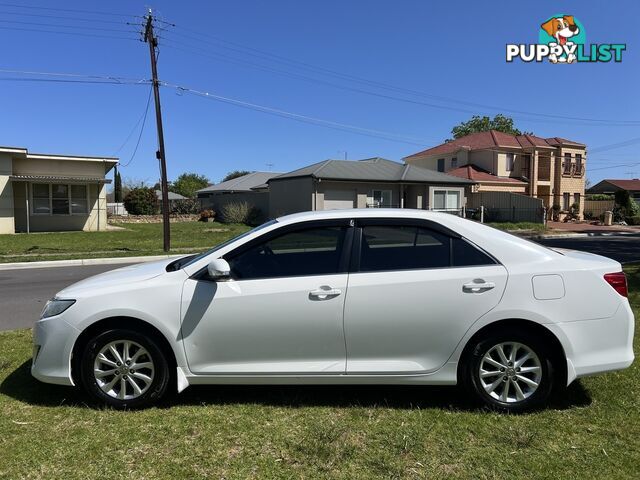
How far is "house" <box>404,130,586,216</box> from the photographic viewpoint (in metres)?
42.3

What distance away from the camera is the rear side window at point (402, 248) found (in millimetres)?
4008

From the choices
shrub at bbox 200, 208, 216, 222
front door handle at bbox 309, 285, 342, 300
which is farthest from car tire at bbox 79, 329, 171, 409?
shrub at bbox 200, 208, 216, 222

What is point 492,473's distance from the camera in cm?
308

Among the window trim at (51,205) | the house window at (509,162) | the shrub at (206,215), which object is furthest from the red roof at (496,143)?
the window trim at (51,205)

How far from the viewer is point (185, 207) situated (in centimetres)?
4575

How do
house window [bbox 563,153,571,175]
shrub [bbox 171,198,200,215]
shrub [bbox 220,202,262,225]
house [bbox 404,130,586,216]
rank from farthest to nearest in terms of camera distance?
shrub [bbox 171,198,200,215]
house window [bbox 563,153,571,175]
house [bbox 404,130,586,216]
shrub [bbox 220,202,262,225]

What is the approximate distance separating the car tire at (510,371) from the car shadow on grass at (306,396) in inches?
7.4

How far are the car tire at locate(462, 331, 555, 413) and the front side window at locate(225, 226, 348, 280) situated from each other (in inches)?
49.8

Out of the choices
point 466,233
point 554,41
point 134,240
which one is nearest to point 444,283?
point 466,233

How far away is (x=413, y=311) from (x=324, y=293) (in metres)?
0.67

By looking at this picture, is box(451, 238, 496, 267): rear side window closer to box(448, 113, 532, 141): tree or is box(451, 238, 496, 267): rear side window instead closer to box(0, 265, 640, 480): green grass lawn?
box(0, 265, 640, 480): green grass lawn

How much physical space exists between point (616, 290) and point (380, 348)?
6.07 feet

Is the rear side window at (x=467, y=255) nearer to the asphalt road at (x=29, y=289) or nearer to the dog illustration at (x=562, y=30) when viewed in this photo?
the asphalt road at (x=29, y=289)

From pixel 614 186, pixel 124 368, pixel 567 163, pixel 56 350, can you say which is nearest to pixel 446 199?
pixel 567 163
